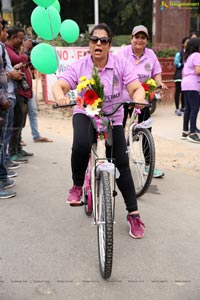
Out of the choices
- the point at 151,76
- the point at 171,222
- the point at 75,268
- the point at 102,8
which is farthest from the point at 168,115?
the point at 102,8

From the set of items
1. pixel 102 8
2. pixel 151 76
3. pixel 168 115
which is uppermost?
pixel 102 8

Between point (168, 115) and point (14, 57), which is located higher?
point (14, 57)

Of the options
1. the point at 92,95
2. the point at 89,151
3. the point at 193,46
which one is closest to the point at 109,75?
the point at 92,95

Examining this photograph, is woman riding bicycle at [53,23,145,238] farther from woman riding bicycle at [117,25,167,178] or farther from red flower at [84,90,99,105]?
woman riding bicycle at [117,25,167,178]

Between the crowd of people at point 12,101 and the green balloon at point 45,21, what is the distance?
1.00 ft

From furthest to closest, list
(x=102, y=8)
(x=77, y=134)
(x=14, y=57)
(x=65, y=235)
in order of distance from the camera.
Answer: (x=102, y=8) < (x=14, y=57) < (x=65, y=235) < (x=77, y=134)

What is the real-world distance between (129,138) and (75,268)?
214 centimetres

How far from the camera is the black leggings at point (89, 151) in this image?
11.0 feet

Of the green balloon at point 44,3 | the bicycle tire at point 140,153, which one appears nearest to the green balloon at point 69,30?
the green balloon at point 44,3

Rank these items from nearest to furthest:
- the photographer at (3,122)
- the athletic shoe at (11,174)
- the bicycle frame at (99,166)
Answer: the bicycle frame at (99,166)
the photographer at (3,122)
the athletic shoe at (11,174)

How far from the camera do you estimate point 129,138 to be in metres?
4.84

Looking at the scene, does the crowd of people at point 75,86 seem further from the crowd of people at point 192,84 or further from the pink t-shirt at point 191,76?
the pink t-shirt at point 191,76

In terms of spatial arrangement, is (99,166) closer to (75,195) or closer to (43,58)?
(75,195)

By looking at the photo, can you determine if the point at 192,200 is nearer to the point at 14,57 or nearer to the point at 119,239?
the point at 119,239
